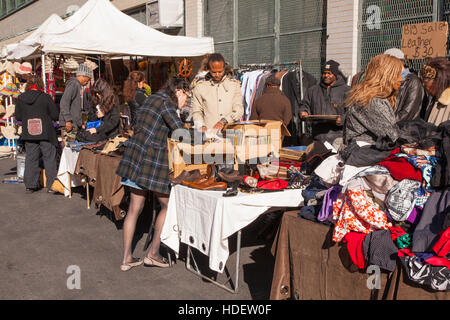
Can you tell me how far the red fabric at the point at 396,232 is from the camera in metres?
3.02

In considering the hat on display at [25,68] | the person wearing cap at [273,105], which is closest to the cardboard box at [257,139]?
the person wearing cap at [273,105]

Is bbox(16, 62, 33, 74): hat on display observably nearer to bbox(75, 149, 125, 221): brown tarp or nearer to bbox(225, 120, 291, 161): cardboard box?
bbox(75, 149, 125, 221): brown tarp

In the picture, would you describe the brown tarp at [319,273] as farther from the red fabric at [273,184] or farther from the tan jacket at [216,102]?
the tan jacket at [216,102]

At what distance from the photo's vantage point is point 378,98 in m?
3.63

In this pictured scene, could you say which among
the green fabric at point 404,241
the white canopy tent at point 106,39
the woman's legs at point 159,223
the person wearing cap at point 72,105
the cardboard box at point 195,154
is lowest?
the woman's legs at point 159,223

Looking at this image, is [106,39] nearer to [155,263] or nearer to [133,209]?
[133,209]

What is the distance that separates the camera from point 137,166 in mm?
4422

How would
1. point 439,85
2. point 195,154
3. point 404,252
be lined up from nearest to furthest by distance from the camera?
point 404,252, point 439,85, point 195,154

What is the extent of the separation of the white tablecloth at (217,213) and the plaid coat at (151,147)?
0.73 ft

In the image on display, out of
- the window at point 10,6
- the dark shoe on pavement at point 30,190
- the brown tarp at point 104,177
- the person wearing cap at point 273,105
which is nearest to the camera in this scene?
the brown tarp at point 104,177

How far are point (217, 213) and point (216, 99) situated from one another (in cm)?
218

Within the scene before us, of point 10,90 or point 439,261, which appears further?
point 10,90

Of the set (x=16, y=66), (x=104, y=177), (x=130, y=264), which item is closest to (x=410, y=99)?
(x=130, y=264)
